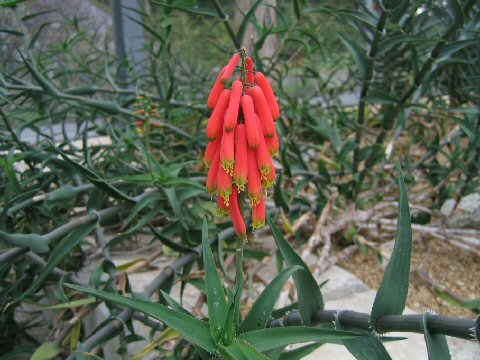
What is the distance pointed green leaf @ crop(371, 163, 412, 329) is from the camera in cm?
61

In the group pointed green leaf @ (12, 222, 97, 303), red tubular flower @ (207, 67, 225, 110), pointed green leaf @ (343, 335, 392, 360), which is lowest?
pointed green leaf @ (12, 222, 97, 303)

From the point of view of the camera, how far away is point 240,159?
0.75 metres

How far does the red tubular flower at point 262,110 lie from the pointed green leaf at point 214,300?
196mm

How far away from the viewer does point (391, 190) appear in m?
1.93

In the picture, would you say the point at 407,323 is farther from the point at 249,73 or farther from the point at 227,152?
the point at 249,73

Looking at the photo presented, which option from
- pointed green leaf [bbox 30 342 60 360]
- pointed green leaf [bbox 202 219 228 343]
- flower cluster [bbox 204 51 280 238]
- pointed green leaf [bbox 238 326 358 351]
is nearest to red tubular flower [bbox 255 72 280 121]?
flower cluster [bbox 204 51 280 238]

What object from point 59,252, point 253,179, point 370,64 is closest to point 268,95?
point 253,179

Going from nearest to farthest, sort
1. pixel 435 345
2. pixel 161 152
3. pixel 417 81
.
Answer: pixel 435 345
pixel 417 81
pixel 161 152

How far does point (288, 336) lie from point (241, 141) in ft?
0.98

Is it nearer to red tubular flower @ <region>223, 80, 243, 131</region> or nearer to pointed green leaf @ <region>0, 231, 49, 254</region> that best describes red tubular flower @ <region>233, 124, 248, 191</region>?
red tubular flower @ <region>223, 80, 243, 131</region>

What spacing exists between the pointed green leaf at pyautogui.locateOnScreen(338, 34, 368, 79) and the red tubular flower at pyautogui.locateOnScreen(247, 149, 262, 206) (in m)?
0.70

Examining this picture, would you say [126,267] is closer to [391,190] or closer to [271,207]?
[271,207]

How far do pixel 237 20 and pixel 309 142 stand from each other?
0.85 meters

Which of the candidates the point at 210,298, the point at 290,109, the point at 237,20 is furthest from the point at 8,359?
the point at 237,20
